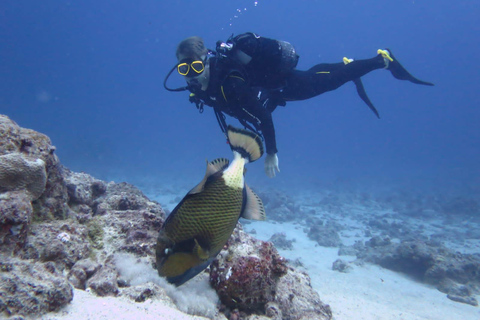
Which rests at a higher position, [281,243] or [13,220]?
[13,220]

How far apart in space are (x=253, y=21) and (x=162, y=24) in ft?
139

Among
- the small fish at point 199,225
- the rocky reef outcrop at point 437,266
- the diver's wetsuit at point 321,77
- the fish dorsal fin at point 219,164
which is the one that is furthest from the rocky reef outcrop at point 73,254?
the rocky reef outcrop at point 437,266

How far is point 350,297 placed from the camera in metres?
4.99

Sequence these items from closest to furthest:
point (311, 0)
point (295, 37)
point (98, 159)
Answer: point (98, 159), point (311, 0), point (295, 37)

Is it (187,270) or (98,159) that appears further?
(98,159)

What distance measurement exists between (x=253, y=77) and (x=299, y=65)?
11136 centimetres

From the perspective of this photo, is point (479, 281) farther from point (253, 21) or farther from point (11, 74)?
→ point (11, 74)

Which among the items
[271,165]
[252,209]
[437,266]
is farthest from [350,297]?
[252,209]

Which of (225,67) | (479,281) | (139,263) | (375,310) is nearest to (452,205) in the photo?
(479,281)

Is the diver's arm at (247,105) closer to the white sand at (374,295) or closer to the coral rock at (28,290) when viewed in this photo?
the coral rock at (28,290)

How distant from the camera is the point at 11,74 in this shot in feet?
309

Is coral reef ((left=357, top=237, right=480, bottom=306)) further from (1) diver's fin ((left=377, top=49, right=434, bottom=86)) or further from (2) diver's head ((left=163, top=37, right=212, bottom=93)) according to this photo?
(2) diver's head ((left=163, top=37, right=212, bottom=93))

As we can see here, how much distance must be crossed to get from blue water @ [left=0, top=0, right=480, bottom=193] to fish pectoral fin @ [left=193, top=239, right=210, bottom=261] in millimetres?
85775

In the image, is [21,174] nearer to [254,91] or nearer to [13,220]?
[13,220]
